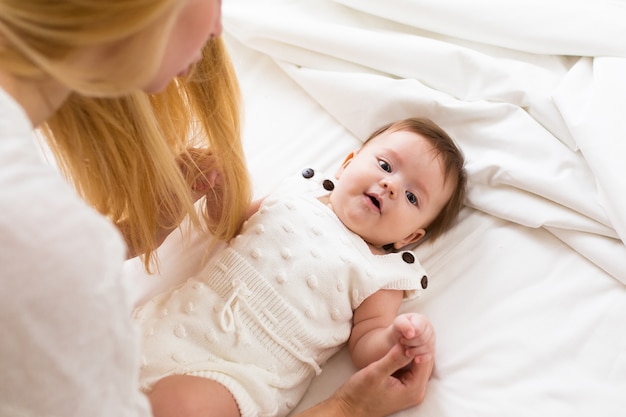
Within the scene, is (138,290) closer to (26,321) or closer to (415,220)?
(415,220)

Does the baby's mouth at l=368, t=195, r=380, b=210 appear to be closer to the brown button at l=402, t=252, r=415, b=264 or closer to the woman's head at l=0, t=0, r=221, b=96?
the brown button at l=402, t=252, r=415, b=264

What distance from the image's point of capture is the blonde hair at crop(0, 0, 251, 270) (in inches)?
23.0

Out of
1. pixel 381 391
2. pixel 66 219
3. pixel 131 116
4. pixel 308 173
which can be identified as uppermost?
pixel 66 219

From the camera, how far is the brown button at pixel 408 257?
106cm

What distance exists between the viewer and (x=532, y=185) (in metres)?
1.07

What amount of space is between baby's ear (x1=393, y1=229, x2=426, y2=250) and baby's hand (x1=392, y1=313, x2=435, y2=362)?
187 mm

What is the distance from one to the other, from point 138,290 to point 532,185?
2.06 feet

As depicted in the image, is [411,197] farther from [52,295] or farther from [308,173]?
[52,295]

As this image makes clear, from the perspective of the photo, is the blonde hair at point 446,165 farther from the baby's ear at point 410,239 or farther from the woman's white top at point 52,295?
the woman's white top at point 52,295

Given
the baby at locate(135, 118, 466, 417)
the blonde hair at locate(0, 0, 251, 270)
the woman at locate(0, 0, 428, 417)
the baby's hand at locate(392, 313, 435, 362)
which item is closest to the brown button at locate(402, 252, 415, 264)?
the baby at locate(135, 118, 466, 417)

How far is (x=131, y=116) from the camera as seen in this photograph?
2.96 ft

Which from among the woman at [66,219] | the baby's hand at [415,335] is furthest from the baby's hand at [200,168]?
the baby's hand at [415,335]

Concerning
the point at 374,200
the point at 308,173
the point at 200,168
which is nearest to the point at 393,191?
the point at 374,200

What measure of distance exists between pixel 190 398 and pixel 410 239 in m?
0.44
